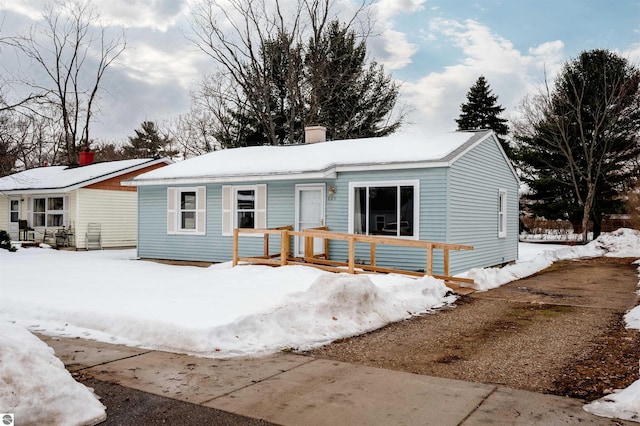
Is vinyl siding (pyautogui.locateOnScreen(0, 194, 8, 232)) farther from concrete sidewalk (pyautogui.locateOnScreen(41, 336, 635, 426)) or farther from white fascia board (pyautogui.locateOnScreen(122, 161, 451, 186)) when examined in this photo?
concrete sidewalk (pyautogui.locateOnScreen(41, 336, 635, 426))

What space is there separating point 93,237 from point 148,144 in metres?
27.8

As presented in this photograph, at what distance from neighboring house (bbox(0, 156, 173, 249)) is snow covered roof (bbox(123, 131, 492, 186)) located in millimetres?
5637

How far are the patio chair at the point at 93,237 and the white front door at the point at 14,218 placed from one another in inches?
187

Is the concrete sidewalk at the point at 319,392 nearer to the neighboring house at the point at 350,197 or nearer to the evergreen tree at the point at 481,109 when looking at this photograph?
the neighboring house at the point at 350,197

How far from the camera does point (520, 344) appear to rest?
6.46m

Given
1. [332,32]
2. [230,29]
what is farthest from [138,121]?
[332,32]

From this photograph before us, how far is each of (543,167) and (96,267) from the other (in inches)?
1055

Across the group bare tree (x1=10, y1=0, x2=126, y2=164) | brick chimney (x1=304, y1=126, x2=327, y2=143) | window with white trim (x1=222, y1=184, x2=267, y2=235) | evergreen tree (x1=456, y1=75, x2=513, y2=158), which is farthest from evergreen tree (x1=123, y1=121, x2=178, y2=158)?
window with white trim (x1=222, y1=184, x2=267, y2=235)

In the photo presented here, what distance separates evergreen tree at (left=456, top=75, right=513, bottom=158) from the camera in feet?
123

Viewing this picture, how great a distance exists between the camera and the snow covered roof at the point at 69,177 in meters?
21.3

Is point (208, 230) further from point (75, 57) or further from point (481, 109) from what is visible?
point (481, 109)

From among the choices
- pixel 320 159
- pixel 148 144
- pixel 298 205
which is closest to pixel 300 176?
pixel 298 205

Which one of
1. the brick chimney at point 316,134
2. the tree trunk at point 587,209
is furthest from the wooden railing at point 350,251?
the tree trunk at point 587,209

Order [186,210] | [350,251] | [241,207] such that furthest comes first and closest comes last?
[186,210]
[241,207]
[350,251]
